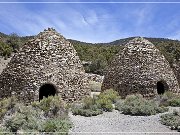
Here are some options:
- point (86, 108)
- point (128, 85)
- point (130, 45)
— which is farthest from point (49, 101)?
point (130, 45)

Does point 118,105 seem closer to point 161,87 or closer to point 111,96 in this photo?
point 111,96

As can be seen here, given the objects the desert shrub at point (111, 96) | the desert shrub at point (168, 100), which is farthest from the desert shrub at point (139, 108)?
the desert shrub at point (168, 100)

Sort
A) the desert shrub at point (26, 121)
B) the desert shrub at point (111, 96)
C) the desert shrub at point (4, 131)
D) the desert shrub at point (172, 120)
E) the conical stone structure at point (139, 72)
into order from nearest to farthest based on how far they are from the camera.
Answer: the desert shrub at point (4, 131) < the desert shrub at point (26, 121) < the desert shrub at point (172, 120) < the desert shrub at point (111, 96) < the conical stone structure at point (139, 72)

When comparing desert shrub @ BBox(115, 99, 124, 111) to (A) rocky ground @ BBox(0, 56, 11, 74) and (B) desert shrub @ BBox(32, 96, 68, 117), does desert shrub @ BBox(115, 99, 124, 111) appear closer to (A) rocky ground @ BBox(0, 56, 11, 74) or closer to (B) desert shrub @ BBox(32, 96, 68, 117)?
(B) desert shrub @ BBox(32, 96, 68, 117)

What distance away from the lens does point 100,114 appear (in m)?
16.5

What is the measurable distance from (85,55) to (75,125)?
40905 mm

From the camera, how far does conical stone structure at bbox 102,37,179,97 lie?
2014 cm

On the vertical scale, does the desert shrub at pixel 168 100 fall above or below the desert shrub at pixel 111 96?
below

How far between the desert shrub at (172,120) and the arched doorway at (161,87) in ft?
18.0

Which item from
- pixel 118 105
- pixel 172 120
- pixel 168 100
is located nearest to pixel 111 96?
pixel 118 105

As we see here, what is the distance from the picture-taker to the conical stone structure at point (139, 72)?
66.1ft

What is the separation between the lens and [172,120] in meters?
14.5

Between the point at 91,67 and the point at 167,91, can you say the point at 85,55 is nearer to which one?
the point at 91,67

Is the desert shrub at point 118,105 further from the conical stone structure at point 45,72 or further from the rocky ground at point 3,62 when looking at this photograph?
the rocky ground at point 3,62
